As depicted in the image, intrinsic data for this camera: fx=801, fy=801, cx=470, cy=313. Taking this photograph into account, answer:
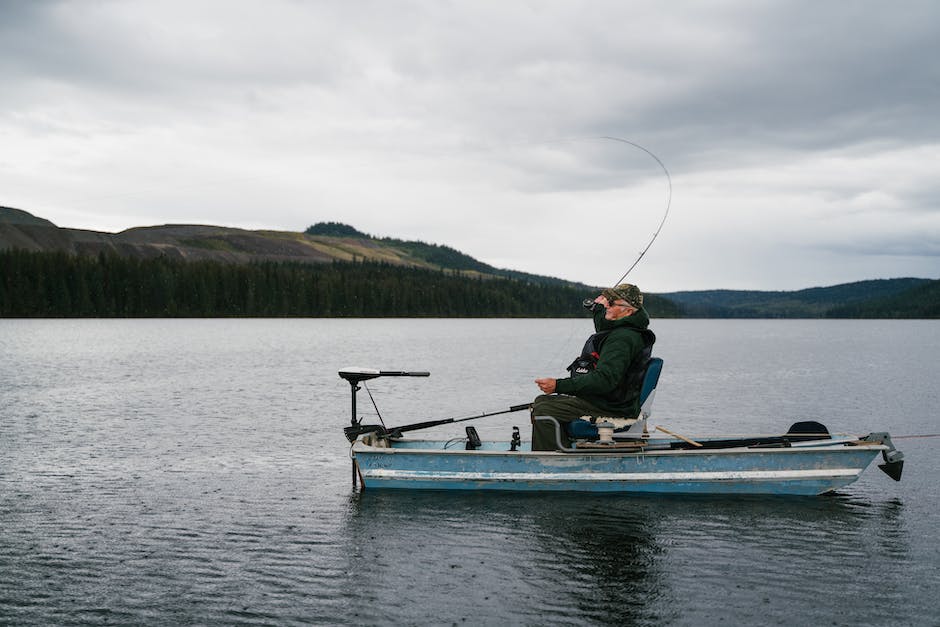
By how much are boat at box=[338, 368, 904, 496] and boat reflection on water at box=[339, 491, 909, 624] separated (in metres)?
0.26

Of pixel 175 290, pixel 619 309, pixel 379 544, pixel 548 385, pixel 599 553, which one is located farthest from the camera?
pixel 175 290

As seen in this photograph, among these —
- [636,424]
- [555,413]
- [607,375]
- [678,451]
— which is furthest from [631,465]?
[607,375]

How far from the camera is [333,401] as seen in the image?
29750mm

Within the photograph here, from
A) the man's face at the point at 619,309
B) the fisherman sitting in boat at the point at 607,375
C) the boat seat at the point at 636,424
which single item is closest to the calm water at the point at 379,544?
the boat seat at the point at 636,424

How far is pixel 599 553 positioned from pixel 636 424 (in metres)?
3.10

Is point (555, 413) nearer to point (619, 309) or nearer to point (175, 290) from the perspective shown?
point (619, 309)

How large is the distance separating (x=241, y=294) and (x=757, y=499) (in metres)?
156

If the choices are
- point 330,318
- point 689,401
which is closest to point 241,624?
point 689,401

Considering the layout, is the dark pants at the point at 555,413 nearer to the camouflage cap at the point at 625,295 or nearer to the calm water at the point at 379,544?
the calm water at the point at 379,544

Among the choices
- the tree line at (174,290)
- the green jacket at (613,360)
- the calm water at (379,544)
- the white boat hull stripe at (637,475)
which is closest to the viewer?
the calm water at (379,544)

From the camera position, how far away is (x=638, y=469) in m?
13.2

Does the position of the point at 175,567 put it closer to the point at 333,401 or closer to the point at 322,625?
the point at 322,625

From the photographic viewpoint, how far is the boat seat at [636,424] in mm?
12953

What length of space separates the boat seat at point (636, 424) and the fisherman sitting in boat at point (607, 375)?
0.10m
